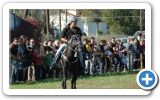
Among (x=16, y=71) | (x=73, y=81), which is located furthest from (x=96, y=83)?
(x=16, y=71)

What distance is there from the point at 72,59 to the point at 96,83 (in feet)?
0.72

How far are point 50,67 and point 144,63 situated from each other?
23.6 inches

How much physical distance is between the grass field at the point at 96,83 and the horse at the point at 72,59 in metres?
0.04

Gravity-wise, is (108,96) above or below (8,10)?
below

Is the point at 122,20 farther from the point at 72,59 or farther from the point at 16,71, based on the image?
the point at 16,71

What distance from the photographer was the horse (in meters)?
6.67

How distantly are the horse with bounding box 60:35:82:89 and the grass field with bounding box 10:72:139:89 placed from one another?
4 cm

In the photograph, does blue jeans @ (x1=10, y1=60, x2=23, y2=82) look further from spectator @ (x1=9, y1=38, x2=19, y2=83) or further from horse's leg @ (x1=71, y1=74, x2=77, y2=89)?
horse's leg @ (x1=71, y1=74, x2=77, y2=89)

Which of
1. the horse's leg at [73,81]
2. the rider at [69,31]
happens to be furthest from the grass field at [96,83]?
the rider at [69,31]

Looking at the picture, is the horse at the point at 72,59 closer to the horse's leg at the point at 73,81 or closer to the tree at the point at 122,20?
the horse's leg at the point at 73,81

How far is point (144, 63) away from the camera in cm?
662

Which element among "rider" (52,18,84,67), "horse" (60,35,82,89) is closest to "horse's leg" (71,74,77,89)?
"horse" (60,35,82,89)
